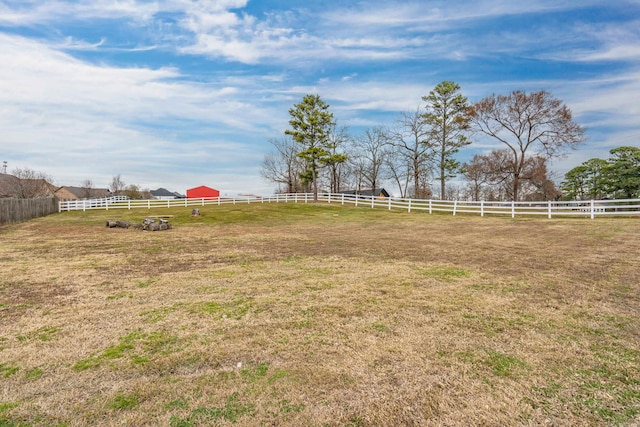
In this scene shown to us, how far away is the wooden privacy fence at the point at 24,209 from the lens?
1679 cm

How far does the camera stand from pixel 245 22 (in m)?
12.8

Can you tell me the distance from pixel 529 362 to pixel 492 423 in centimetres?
97

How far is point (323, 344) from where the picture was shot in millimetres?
2973

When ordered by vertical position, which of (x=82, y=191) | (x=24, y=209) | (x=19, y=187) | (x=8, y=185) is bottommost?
(x=24, y=209)

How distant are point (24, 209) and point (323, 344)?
24844mm

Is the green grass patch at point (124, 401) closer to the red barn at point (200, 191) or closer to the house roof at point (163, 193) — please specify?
the red barn at point (200, 191)

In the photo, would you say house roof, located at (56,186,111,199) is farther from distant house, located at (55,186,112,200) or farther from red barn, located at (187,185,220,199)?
red barn, located at (187,185,220,199)

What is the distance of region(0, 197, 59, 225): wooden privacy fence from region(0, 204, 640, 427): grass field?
15.1 metres

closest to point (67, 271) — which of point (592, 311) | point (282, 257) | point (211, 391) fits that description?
point (282, 257)

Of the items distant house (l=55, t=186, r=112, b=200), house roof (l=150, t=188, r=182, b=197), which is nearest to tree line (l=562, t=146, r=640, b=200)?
distant house (l=55, t=186, r=112, b=200)

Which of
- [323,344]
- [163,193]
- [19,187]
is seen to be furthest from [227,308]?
[163,193]

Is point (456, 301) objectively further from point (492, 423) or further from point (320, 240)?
point (320, 240)

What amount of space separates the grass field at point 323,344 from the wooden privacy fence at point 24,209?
15.1 m

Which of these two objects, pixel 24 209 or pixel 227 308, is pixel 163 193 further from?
pixel 227 308
